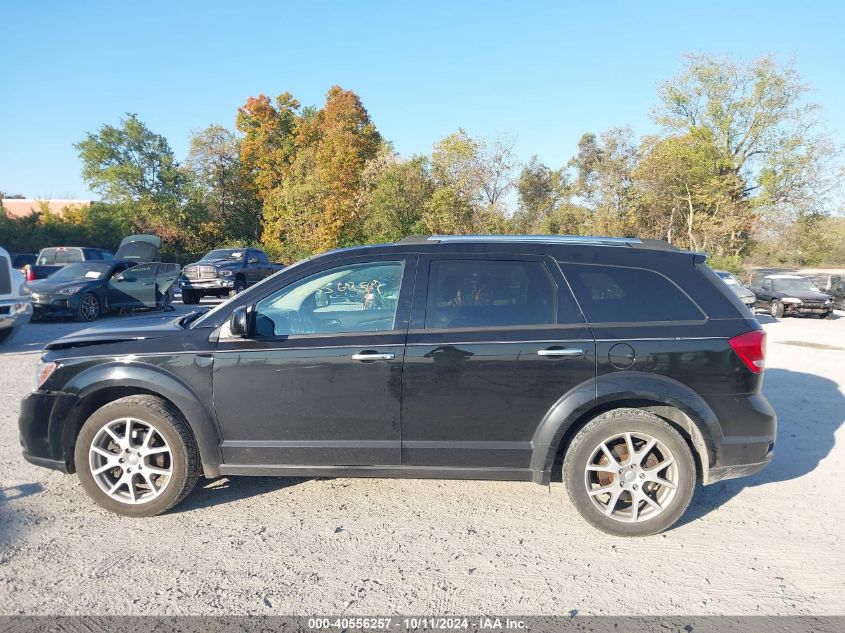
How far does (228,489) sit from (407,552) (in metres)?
1.63

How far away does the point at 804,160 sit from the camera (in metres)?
33.1

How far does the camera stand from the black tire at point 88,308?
13.1m

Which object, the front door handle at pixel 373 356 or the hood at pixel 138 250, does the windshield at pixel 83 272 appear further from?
the front door handle at pixel 373 356

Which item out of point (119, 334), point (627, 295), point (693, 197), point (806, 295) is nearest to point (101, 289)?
point (119, 334)

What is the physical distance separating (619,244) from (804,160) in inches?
1458

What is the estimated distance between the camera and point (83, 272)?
1405cm

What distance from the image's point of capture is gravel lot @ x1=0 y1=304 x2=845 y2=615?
115 inches

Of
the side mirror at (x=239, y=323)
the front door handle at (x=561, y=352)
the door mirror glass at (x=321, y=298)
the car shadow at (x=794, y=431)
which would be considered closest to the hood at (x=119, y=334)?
the side mirror at (x=239, y=323)

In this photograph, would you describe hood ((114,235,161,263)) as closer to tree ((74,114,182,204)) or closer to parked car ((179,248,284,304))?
parked car ((179,248,284,304))

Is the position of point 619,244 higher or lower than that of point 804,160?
lower

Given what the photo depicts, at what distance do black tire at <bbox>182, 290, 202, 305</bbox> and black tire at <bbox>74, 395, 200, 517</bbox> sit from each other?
1497 centimetres

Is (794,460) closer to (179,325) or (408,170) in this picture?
(179,325)

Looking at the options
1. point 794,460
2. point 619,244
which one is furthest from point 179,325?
point 794,460

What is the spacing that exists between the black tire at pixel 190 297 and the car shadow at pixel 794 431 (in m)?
15.8
